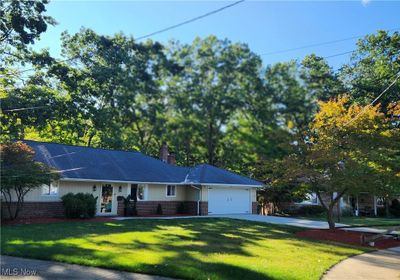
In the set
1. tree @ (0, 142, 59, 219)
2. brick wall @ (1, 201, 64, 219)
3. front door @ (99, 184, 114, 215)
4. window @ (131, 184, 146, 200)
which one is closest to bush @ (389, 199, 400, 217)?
window @ (131, 184, 146, 200)

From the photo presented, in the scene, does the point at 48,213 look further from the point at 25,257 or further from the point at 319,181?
the point at 319,181

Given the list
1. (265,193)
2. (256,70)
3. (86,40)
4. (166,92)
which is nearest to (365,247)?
(256,70)

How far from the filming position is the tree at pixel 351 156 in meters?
17.2

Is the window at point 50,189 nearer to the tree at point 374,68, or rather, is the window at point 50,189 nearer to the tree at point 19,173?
the tree at point 19,173

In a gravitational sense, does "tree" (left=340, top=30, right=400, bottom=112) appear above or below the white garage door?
above

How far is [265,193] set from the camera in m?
34.2

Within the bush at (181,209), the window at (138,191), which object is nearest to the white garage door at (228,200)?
the bush at (181,209)

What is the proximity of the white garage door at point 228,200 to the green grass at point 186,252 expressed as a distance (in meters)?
12.9

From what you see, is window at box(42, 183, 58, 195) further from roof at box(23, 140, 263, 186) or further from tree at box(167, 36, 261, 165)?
tree at box(167, 36, 261, 165)

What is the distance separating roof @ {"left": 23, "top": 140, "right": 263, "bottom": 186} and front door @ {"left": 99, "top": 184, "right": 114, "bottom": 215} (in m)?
0.88

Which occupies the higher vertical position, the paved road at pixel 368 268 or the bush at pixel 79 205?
the bush at pixel 79 205

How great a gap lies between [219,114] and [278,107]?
42.3 inches

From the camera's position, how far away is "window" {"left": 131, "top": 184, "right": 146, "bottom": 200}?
2631 cm

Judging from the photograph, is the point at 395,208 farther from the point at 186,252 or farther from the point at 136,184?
the point at 186,252
